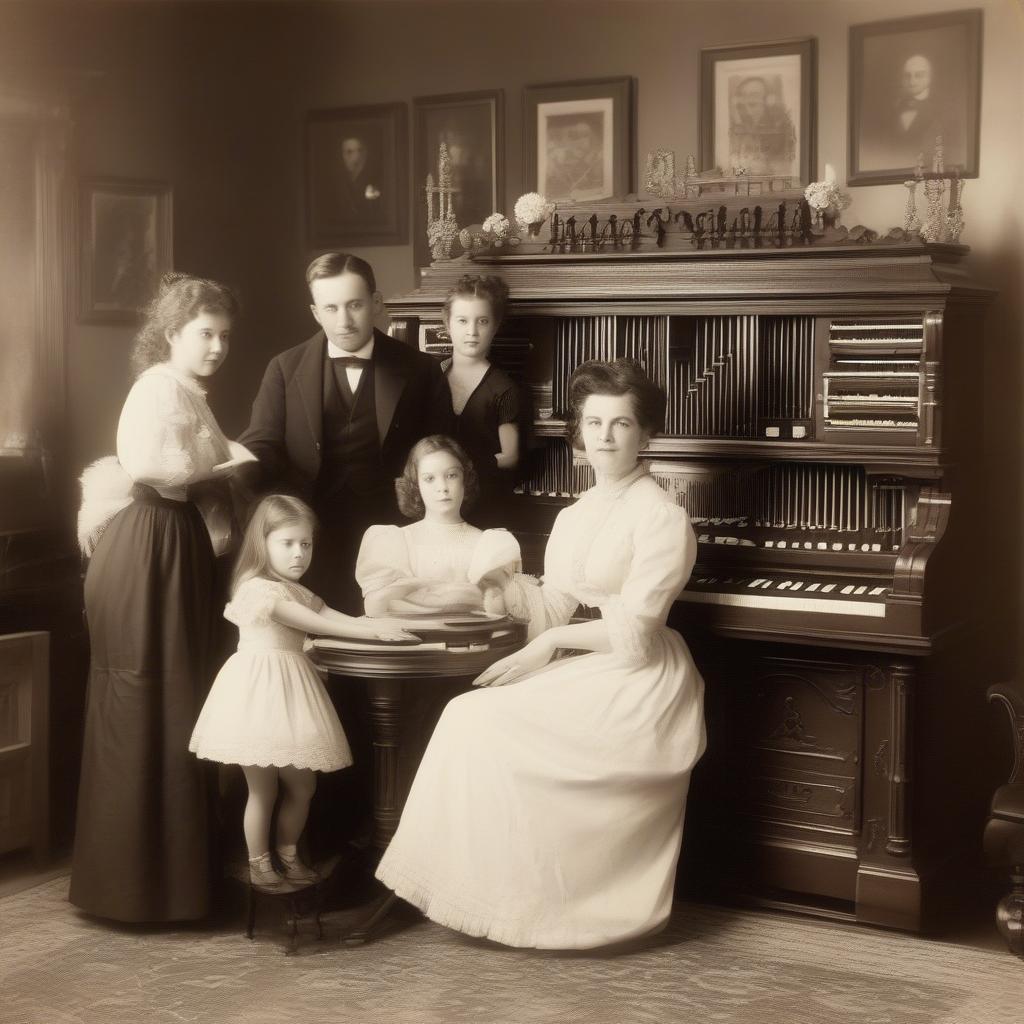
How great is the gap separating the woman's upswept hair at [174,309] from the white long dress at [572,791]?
4.33 ft

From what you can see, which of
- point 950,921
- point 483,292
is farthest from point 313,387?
point 950,921

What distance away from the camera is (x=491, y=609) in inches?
168

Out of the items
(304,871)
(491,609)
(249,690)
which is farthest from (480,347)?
(304,871)

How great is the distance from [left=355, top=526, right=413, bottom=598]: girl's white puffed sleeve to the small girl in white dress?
17cm

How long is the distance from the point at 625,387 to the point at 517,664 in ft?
2.76

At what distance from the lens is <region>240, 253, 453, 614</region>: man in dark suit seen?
4547 millimetres

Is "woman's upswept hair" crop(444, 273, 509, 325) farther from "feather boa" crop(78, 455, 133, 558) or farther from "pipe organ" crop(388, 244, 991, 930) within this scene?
"feather boa" crop(78, 455, 133, 558)

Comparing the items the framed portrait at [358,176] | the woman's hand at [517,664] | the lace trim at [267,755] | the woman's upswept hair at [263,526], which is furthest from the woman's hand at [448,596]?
the framed portrait at [358,176]

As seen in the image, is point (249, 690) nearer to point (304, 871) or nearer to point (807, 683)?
point (304, 871)

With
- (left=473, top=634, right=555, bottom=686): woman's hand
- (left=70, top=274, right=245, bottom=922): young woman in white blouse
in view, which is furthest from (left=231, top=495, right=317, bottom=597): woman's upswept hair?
(left=473, top=634, right=555, bottom=686): woman's hand

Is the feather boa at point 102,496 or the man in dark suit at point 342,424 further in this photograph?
the man in dark suit at point 342,424

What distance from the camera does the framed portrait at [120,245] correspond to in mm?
5305

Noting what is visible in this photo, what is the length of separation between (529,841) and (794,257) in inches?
77.8

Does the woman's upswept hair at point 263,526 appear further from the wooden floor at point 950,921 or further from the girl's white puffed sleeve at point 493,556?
the wooden floor at point 950,921
